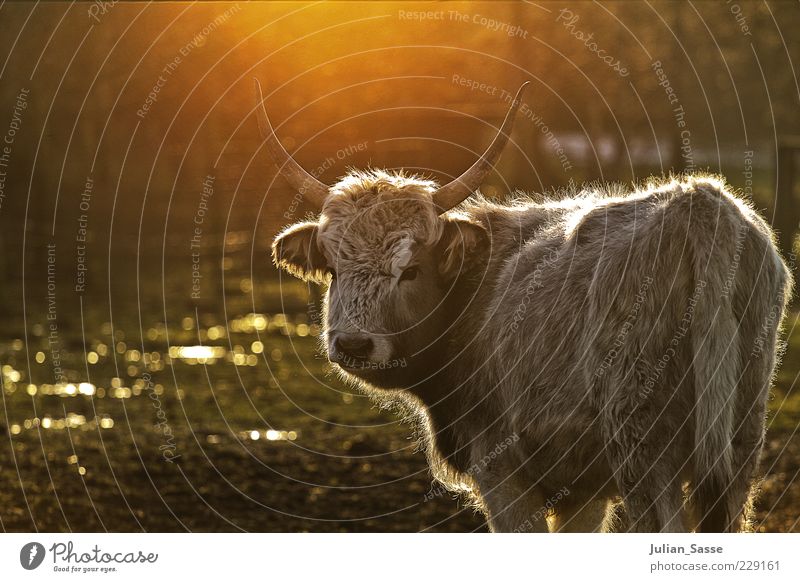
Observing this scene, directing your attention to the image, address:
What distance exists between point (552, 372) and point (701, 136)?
1493 inches

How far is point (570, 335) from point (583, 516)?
1.45 metres

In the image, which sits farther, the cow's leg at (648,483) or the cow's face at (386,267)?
the cow's face at (386,267)

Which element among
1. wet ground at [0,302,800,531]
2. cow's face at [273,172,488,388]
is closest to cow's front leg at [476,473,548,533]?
cow's face at [273,172,488,388]

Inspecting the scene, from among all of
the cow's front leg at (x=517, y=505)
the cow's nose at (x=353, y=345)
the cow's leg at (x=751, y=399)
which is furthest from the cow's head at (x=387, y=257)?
the cow's leg at (x=751, y=399)

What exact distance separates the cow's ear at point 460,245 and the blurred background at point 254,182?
216 cm

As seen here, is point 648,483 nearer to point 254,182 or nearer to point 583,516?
point 583,516

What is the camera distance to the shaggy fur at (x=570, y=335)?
5.27 metres

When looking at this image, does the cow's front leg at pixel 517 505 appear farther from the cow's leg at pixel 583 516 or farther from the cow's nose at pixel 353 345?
the cow's nose at pixel 353 345

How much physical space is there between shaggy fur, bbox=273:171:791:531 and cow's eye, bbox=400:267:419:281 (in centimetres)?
5

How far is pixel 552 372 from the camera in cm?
582

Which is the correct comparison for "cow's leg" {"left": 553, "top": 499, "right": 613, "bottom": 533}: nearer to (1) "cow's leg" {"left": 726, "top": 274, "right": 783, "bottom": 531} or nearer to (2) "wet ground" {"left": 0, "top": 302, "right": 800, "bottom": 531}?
(1) "cow's leg" {"left": 726, "top": 274, "right": 783, "bottom": 531}

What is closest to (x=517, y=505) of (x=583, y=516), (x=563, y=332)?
(x=583, y=516)

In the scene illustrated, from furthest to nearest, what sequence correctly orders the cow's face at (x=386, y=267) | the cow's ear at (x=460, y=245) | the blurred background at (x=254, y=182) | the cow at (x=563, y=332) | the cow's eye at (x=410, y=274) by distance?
the blurred background at (x=254, y=182) < the cow's ear at (x=460, y=245) < the cow's eye at (x=410, y=274) < the cow's face at (x=386, y=267) < the cow at (x=563, y=332)

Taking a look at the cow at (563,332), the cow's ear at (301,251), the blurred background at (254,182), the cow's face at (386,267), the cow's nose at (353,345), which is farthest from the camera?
the blurred background at (254,182)
